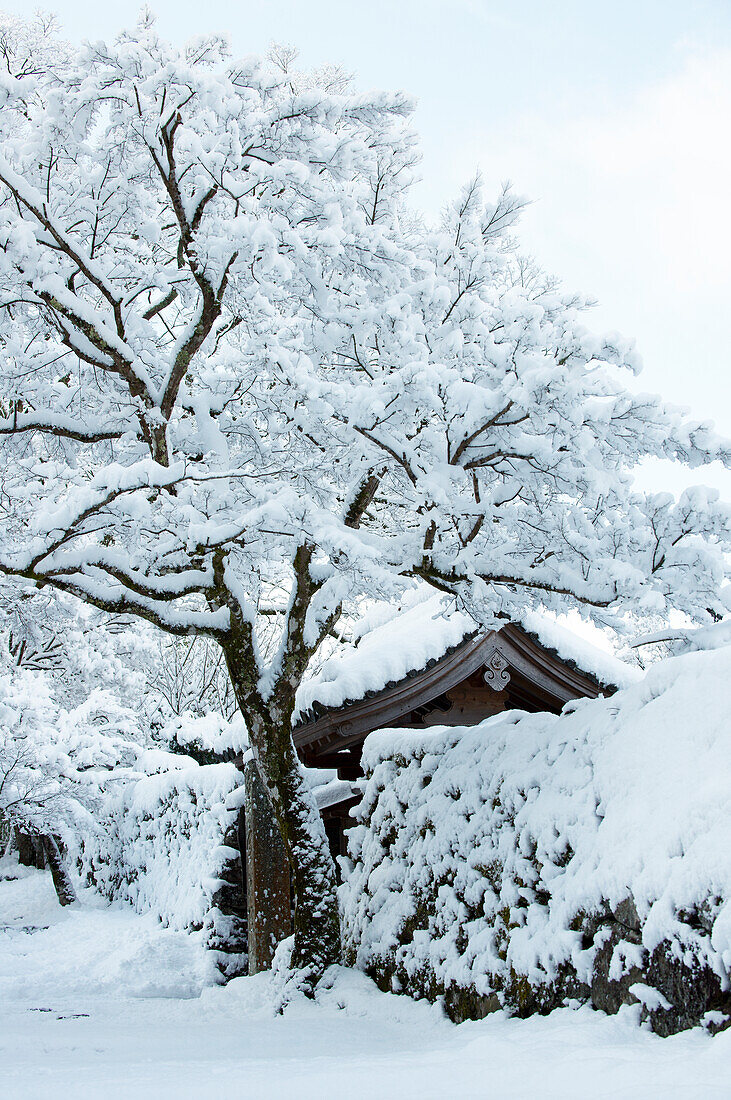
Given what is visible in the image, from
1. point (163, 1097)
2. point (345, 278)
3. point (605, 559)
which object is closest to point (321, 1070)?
point (163, 1097)

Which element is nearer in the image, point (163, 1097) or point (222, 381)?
point (163, 1097)

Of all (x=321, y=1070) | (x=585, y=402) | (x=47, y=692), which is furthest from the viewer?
(x=47, y=692)

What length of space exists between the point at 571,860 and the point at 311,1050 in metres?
1.81

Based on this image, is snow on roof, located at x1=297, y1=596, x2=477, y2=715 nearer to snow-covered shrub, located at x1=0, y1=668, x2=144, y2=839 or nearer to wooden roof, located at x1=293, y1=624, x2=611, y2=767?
wooden roof, located at x1=293, y1=624, x2=611, y2=767

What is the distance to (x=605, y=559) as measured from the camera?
17.3 feet

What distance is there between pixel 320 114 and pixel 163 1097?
658cm

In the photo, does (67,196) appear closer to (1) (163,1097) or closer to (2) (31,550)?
(2) (31,550)

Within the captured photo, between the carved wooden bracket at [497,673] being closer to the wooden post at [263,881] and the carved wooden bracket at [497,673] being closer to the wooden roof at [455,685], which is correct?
the wooden roof at [455,685]

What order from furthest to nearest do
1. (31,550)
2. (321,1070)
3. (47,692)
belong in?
(47,692), (31,550), (321,1070)

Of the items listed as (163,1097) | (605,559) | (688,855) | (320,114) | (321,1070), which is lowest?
(321,1070)

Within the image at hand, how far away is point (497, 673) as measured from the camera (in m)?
8.88

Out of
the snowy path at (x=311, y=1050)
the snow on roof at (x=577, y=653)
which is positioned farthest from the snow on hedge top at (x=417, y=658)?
the snowy path at (x=311, y=1050)

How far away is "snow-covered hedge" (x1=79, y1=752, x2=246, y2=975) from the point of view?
10289mm

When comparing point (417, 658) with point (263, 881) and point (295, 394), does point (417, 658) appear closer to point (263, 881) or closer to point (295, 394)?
point (263, 881)
